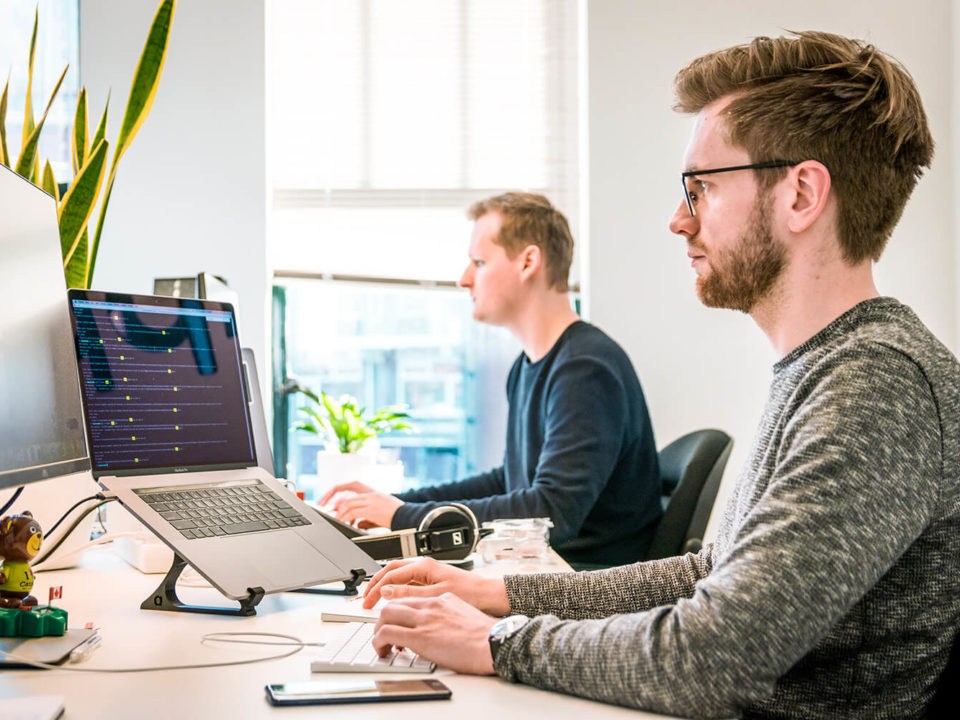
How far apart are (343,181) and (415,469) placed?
1114 mm

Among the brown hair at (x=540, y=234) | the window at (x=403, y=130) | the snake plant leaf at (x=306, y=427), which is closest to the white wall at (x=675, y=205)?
the window at (x=403, y=130)

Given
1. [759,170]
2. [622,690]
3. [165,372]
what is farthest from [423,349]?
[622,690]

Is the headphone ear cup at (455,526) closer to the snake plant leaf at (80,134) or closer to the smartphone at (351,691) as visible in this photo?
the smartphone at (351,691)

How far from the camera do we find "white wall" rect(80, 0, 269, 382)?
3.24 meters

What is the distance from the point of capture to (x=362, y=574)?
126 cm

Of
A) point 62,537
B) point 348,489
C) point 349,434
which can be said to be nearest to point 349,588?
point 62,537

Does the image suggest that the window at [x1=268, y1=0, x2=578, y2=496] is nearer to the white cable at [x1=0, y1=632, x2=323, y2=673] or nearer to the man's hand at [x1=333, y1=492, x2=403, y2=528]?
the man's hand at [x1=333, y1=492, x2=403, y2=528]

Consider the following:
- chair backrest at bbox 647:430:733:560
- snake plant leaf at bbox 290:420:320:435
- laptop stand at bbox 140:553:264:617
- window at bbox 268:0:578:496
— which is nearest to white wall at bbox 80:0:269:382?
window at bbox 268:0:578:496

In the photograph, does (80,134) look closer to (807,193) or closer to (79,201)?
(79,201)

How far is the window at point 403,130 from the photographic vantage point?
3.30 m

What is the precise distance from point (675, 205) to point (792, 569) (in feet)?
8.23

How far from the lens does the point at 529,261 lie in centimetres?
247

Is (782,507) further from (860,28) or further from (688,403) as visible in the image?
(860,28)

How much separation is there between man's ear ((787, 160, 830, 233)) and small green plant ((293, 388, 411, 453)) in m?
2.24
